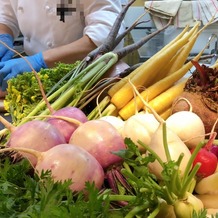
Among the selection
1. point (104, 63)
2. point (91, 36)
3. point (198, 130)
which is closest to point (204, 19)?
point (91, 36)

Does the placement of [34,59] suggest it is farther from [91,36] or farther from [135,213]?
[135,213]

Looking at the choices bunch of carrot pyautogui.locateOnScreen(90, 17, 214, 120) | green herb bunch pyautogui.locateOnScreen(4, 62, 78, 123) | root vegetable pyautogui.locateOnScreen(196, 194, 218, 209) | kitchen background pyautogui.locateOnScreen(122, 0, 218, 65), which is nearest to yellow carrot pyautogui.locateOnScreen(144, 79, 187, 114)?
bunch of carrot pyautogui.locateOnScreen(90, 17, 214, 120)

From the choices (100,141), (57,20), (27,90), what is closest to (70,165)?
(100,141)

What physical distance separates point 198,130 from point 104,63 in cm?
48

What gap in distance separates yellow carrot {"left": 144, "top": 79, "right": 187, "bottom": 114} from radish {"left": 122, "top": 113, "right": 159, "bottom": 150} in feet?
0.85

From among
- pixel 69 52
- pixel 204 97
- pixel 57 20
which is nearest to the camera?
pixel 204 97

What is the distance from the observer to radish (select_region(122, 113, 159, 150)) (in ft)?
2.78

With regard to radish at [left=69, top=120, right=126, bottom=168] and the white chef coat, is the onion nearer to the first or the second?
radish at [left=69, top=120, right=126, bottom=168]

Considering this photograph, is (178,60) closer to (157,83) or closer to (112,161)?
(157,83)

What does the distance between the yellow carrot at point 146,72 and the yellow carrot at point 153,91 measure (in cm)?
2

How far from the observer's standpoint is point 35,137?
2.48 feet

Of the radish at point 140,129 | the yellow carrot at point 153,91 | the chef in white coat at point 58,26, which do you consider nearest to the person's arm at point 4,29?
the chef in white coat at point 58,26

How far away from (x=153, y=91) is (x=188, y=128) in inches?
12.9

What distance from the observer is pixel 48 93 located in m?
1.26
